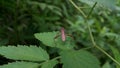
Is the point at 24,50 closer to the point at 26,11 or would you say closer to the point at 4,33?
the point at 4,33

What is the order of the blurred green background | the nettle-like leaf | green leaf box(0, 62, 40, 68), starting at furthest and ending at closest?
the blurred green background, the nettle-like leaf, green leaf box(0, 62, 40, 68)

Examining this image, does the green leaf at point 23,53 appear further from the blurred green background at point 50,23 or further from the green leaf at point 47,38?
the blurred green background at point 50,23

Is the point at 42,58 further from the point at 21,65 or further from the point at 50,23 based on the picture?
the point at 50,23

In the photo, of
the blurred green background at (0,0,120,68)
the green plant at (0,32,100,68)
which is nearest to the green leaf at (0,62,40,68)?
the green plant at (0,32,100,68)

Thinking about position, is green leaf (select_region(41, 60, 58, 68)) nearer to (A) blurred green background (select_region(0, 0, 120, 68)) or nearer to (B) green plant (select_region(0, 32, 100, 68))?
(B) green plant (select_region(0, 32, 100, 68))

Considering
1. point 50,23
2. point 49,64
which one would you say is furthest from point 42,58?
point 50,23

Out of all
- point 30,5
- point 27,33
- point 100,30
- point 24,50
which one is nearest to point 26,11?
point 30,5
